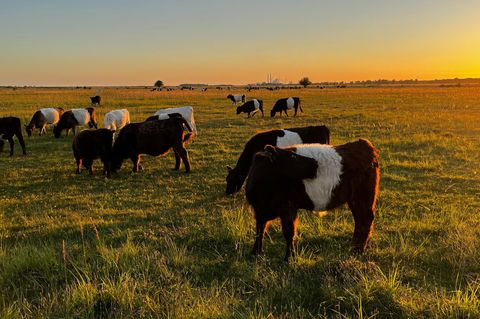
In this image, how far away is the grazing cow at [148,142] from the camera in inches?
435

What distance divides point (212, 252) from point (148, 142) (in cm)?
655

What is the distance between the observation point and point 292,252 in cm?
483

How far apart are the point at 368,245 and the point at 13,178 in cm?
969

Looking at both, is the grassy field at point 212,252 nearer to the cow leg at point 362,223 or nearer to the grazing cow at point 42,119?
the cow leg at point 362,223

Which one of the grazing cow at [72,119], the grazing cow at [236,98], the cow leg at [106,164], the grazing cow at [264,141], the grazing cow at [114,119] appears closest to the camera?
the grazing cow at [264,141]

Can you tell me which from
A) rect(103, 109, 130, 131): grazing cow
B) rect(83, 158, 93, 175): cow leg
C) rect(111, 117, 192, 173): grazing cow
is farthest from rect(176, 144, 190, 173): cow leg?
rect(103, 109, 130, 131): grazing cow

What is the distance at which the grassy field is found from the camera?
12.0 ft

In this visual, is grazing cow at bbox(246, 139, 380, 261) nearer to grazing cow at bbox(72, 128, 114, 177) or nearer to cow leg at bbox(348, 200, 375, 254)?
cow leg at bbox(348, 200, 375, 254)

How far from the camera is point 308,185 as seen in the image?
4.72 m

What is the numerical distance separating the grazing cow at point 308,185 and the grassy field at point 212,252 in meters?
0.45

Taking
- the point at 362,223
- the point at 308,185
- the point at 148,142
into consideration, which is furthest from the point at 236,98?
the point at 308,185

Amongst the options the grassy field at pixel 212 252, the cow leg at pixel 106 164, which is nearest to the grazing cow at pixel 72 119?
the grassy field at pixel 212 252

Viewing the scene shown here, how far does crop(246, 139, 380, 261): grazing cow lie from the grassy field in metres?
0.45

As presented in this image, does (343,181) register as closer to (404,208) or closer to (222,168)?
(404,208)
